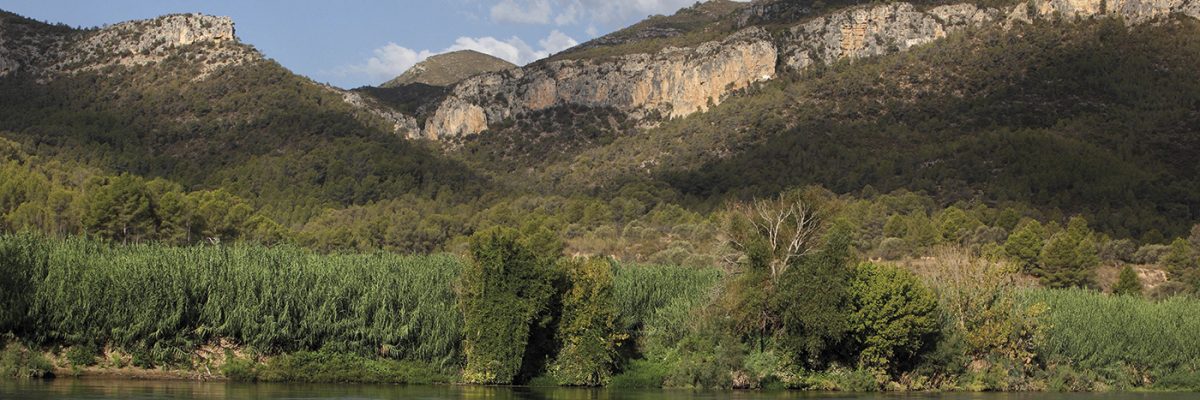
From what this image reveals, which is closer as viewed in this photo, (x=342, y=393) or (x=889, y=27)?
(x=342, y=393)

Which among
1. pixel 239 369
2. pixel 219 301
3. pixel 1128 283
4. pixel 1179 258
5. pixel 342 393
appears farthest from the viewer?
pixel 1179 258

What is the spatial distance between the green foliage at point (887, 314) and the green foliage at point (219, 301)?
18961mm

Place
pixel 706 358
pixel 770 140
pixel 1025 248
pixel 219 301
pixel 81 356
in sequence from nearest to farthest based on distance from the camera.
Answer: pixel 81 356 → pixel 219 301 → pixel 706 358 → pixel 1025 248 → pixel 770 140

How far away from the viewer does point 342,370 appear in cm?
5828

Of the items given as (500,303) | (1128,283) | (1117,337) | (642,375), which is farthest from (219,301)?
(1128,283)

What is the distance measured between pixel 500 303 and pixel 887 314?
58.7 ft

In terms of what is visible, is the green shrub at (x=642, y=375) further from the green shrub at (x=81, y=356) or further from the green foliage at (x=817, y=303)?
the green shrub at (x=81, y=356)

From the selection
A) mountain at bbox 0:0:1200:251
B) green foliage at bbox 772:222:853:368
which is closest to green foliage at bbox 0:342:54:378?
green foliage at bbox 772:222:853:368

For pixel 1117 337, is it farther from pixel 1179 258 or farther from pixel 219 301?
pixel 219 301

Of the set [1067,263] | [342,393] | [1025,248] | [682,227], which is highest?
[682,227]

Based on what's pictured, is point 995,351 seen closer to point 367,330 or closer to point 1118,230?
point 367,330

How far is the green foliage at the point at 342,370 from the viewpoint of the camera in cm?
5706

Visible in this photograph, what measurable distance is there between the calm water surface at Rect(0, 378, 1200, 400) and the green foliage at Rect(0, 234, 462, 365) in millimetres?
3097

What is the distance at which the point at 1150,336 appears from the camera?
70875mm
